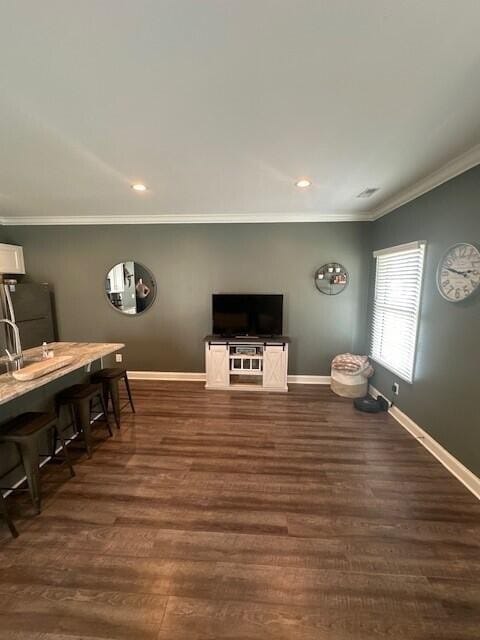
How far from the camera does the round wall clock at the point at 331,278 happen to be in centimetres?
399

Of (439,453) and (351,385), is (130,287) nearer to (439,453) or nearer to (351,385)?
(351,385)

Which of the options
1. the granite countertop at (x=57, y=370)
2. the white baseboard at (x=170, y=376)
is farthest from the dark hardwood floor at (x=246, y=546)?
the white baseboard at (x=170, y=376)

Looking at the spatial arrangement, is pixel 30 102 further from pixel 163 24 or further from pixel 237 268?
pixel 237 268

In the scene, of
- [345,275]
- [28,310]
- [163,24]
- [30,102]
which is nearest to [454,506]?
[345,275]

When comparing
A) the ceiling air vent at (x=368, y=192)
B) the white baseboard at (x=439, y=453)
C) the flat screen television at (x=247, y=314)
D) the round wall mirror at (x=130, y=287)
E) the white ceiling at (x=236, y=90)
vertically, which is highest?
the ceiling air vent at (x=368, y=192)

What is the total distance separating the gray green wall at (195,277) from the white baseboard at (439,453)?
4.34 feet

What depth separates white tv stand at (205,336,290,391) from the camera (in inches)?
153

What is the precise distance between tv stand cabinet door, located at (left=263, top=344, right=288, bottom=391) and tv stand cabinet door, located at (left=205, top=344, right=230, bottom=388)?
585 mm

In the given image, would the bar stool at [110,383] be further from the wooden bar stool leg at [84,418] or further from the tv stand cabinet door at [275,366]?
the tv stand cabinet door at [275,366]

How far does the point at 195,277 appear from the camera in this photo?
4.16 meters

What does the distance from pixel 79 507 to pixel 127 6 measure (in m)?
2.81

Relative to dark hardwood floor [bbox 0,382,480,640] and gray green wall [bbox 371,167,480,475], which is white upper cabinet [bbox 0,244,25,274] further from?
gray green wall [bbox 371,167,480,475]

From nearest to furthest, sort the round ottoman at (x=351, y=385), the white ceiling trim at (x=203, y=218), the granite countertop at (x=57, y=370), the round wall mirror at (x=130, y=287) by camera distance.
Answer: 1. the granite countertop at (x=57, y=370)
2. the round ottoman at (x=351, y=385)
3. the white ceiling trim at (x=203, y=218)
4. the round wall mirror at (x=130, y=287)

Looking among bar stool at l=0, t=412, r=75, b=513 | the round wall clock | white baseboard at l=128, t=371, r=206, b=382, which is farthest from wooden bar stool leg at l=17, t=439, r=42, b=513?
the round wall clock
